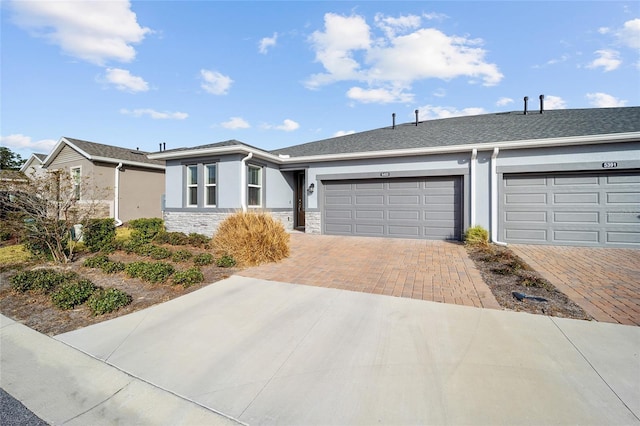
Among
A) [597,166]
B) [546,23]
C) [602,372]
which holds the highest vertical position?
[546,23]

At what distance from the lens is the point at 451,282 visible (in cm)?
489

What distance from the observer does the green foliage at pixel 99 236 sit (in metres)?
7.45

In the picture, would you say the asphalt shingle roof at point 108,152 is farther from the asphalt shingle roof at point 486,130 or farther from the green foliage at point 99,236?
the asphalt shingle roof at point 486,130

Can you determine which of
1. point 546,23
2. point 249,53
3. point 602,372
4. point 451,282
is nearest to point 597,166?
point 546,23

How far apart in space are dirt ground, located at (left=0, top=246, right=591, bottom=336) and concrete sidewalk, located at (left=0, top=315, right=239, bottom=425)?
1.97 ft

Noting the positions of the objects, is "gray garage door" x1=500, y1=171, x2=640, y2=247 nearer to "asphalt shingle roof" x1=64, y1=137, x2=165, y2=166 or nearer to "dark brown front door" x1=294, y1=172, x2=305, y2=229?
"dark brown front door" x1=294, y1=172, x2=305, y2=229

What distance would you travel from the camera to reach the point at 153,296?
4.34 m

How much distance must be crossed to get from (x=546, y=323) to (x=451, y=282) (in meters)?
Result: 1.66

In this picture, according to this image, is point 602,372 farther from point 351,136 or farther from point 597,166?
point 351,136

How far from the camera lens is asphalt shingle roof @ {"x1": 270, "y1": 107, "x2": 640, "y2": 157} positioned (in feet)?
28.9

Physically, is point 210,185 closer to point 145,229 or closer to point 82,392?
point 145,229

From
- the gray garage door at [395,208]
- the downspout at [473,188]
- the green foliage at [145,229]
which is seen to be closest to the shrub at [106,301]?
the green foliage at [145,229]

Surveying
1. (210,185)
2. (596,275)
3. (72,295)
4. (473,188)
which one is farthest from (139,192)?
(596,275)

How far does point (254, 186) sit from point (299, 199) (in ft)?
9.41
